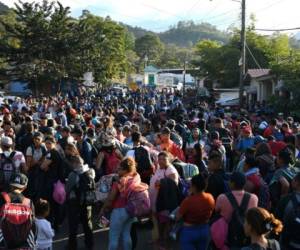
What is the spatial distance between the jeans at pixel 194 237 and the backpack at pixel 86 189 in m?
1.92

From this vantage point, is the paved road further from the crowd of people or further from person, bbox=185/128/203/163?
person, bbox=185/128/203/163

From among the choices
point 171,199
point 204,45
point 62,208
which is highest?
point 204,45

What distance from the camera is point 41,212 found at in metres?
5.89

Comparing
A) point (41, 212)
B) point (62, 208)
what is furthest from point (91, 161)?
point (41, 212)

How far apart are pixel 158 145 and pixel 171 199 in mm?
2913

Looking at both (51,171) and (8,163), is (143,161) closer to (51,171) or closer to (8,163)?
(51,171)

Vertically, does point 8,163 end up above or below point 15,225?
above

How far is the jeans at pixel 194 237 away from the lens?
6137mm

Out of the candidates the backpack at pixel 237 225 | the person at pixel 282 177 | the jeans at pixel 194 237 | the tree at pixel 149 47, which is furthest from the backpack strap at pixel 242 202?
the tree at pixel 149 47

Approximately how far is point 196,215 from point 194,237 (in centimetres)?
27

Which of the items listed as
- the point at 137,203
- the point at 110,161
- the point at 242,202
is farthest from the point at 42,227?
the point at 110,161

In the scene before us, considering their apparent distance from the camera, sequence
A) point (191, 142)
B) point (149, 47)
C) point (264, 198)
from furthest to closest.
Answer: point (149, 47)
point (191, 142)
point (264, 198)

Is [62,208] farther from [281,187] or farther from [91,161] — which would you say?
[281,187]

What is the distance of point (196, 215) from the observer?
6086mm
